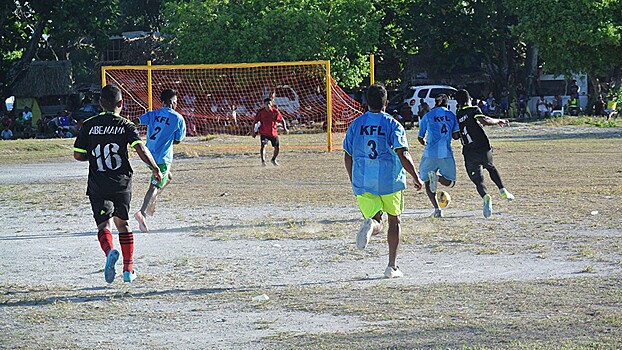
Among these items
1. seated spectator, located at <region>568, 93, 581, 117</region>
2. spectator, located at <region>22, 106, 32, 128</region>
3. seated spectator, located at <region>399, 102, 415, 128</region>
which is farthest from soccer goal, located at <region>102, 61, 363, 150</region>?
seated spectator, located at <region>568, 93, 581, 117</region>

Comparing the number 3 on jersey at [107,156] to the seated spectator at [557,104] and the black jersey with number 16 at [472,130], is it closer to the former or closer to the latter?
the black jersey with number 16 at [472,130]

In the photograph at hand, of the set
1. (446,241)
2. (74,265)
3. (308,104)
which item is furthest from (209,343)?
(308,104)

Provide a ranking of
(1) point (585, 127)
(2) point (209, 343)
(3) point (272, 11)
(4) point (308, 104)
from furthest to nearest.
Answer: (3) point (272, 11) → (1) point (585, 127) → (4) point (308, 104) → (2) point (209, 343)

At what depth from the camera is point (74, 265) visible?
33.3 feet

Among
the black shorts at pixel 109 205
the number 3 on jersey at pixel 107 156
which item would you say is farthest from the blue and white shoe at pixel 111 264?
the number 3 on jersey at pixel 107 156

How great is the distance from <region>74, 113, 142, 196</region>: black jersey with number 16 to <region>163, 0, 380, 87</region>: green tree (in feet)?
103

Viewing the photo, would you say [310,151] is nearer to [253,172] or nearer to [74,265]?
[253,172]

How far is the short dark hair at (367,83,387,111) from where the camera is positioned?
8922 mm

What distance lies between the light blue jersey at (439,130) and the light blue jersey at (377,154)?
424 cm

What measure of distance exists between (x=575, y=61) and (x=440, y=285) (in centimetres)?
3441

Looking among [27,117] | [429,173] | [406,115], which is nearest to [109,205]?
[429,173]

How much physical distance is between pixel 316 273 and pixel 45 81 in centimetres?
3987

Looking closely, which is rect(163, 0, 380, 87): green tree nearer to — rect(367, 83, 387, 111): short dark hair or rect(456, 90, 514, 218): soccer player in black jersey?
rect(456, 90, 514, 218): soccer player in black jersey

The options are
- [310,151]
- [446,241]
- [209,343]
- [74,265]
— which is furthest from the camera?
[310,151]
